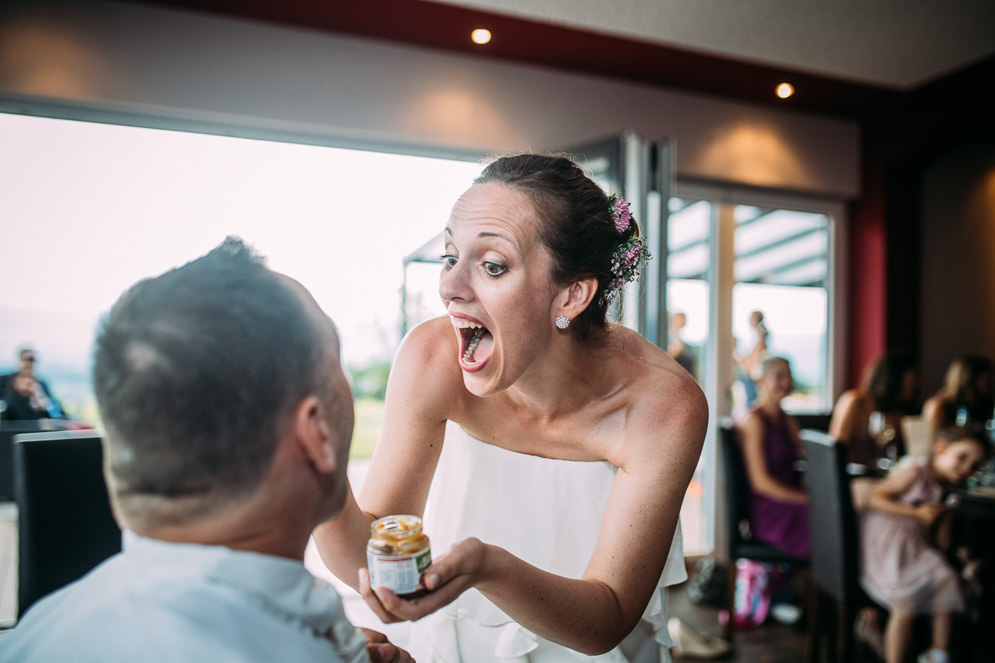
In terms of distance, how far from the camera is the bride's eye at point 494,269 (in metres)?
1.21

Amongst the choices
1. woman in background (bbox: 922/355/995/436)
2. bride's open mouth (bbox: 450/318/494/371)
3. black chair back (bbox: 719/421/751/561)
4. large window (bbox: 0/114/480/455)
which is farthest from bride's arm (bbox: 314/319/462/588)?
woman in background (bbox: 922/355/995/436)

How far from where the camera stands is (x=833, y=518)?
9.04 feet

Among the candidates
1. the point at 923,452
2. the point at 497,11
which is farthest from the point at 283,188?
the point at 923,452

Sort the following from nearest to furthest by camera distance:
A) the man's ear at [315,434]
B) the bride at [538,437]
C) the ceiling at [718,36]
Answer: the man's ear at [315,434] < the bride at [538,437] < the ceiling at [718,36]

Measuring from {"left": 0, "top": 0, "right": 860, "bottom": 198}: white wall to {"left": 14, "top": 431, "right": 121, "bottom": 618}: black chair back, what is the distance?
7.18ft

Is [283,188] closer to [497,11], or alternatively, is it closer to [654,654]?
[497,11]

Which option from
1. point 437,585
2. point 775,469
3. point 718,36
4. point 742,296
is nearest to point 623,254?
point 437,585

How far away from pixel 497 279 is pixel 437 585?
566mm

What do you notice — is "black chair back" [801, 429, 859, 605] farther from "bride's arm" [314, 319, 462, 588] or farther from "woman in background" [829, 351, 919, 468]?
"bride's arm" [314, 319, 462, 588]

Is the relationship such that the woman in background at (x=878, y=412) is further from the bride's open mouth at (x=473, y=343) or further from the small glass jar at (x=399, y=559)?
the small glass jar at (x=399, y=559)

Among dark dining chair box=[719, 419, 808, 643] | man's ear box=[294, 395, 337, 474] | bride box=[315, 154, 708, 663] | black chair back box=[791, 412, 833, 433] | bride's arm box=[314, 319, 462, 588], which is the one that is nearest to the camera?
man's ear box=[294, 395, 337, 474]

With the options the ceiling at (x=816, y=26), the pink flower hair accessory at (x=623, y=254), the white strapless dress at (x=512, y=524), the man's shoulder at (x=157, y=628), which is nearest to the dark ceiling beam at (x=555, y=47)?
the ceiling at (x=816, y=26)

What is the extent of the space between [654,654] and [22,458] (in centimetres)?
170

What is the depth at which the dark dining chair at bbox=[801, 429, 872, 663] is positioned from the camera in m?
2.69
